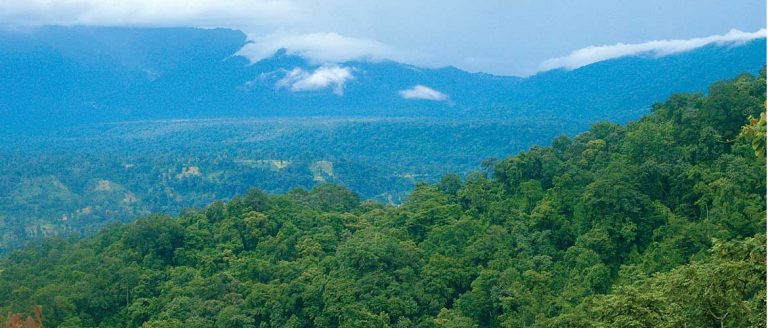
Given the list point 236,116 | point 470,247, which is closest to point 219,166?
point 470,247

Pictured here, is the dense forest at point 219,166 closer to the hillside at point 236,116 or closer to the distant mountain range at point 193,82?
the hillside at point 236,116

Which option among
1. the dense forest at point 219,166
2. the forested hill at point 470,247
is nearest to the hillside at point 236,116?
the dense forest at point 219,166

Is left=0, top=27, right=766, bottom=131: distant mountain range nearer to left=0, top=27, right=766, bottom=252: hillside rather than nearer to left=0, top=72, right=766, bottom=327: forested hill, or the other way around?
left=0, top=27, right=766, bottom=252: hillside

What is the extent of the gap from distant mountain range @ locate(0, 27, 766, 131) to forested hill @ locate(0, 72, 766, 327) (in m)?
109

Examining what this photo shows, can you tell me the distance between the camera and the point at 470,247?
21.1 metres

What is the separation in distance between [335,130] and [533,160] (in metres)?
85.2

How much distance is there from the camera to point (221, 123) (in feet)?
427

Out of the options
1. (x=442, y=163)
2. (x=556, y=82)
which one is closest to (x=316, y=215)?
(x=442, y=163)

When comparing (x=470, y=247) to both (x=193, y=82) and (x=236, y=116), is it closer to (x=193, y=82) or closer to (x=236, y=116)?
(x=236, y=116)

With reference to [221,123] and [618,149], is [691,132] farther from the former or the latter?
[221,123]

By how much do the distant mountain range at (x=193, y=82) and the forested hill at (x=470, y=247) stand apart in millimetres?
109228

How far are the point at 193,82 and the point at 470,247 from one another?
15637cm

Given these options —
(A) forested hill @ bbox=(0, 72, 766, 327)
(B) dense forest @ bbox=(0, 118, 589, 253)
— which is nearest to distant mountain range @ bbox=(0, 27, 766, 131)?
(B) dense forest @ bbox=(0, 118, 589, 253)

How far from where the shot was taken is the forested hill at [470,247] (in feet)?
58.6
